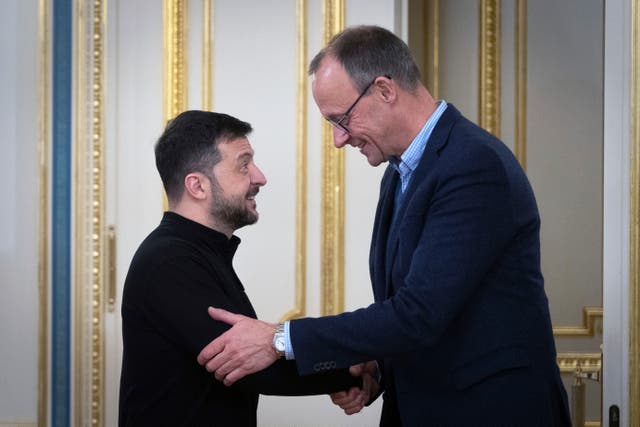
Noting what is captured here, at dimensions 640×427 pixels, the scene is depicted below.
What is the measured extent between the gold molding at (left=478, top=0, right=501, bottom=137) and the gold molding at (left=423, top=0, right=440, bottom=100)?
0.19 meters

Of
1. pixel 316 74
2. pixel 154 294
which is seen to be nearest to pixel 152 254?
pixel 154 294

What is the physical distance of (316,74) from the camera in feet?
7.06

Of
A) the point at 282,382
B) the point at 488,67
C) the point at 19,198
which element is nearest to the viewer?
the point at 282,382

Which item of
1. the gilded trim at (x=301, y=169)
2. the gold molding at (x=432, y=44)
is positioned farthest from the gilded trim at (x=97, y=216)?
the gold molding at (x=432, y=44)

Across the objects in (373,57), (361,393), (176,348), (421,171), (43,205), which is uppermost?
(373,57)

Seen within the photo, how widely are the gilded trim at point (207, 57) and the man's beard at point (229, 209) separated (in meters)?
1.43

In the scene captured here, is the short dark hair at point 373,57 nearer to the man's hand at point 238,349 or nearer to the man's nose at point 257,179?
the man's nose at point 257,179

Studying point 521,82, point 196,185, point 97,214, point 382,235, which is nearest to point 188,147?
point 196,185

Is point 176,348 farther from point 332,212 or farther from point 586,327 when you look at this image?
point 586,327

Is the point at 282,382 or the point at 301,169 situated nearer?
the point at 282,382

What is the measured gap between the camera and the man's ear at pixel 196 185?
2.29 m

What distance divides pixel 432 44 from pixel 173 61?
45.7 inches

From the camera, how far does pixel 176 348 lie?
2.11m

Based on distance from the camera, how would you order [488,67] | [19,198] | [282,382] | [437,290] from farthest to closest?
[488,67], [19,198], [282,382], [437,290]
